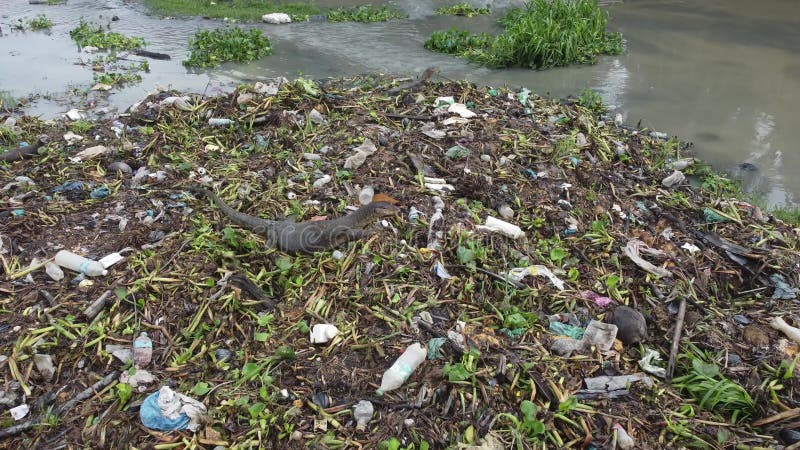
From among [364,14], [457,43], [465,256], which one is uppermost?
[364,14]

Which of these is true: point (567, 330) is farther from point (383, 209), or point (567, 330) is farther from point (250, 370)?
point (250, 370)

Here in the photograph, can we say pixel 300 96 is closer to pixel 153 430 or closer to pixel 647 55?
pixel 153 430

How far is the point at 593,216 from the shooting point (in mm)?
3945

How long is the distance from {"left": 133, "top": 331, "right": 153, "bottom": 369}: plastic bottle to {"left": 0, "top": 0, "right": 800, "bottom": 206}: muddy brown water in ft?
13.6

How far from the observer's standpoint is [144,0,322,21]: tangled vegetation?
9.53 metres

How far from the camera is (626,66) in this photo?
25.0 feet

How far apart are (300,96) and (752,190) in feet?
13.9

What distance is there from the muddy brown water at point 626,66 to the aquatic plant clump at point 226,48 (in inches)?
6.9

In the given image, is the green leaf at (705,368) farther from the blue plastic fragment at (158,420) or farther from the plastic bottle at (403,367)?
the blue plastic fragment at (158,420)

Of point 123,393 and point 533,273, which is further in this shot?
point 533,273

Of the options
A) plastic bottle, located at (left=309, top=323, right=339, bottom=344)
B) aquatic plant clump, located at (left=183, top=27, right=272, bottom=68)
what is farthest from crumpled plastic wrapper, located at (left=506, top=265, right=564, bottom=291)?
aquatic plant clump, located at (left=183, top=27, right=272, bottom=68)

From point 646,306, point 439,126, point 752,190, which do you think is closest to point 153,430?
point 646,306

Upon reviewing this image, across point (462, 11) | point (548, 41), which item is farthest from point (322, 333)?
point (462, 11)

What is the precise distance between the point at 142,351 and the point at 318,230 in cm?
120
